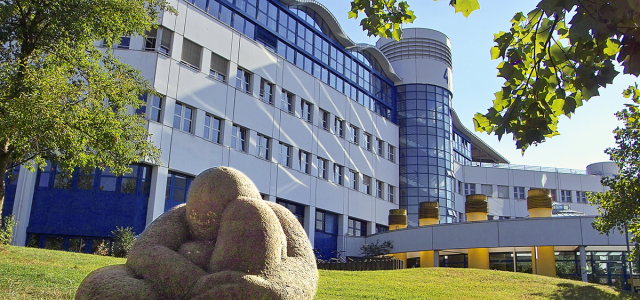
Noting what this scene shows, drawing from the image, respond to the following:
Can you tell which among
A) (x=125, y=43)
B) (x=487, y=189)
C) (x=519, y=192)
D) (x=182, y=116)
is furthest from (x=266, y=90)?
(x=519, y=192)

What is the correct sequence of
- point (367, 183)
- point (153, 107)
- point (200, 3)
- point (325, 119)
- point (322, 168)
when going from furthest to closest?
point (367, 183)
point (325, 119)
point (322, 168)
point (200, 3)
point (153, 107)

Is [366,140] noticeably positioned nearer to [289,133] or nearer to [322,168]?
[322,168]

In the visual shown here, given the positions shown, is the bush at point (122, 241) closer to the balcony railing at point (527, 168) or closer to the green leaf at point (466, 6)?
the green leaf at point (466, 6)

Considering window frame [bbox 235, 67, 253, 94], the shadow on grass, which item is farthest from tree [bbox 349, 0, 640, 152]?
window frame [bbox 235, 67, 253, 94]

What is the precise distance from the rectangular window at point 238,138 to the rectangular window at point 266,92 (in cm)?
266

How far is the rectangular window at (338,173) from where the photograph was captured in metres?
38.3

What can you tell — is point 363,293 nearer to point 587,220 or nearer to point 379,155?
point 587,220

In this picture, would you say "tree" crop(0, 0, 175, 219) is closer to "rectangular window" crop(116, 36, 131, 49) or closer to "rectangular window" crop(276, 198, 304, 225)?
"rectangular window" crop(116, 36, 131, 49)

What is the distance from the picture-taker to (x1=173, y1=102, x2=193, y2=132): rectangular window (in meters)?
27.2

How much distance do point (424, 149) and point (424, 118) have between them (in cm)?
294

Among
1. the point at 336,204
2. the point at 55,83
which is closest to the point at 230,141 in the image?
the point at 336,204

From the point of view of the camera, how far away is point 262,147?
105ft

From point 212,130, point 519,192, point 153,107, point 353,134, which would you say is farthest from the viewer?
point 519,192

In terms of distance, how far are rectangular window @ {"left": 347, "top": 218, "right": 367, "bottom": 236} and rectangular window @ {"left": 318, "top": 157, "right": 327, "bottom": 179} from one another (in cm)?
470
